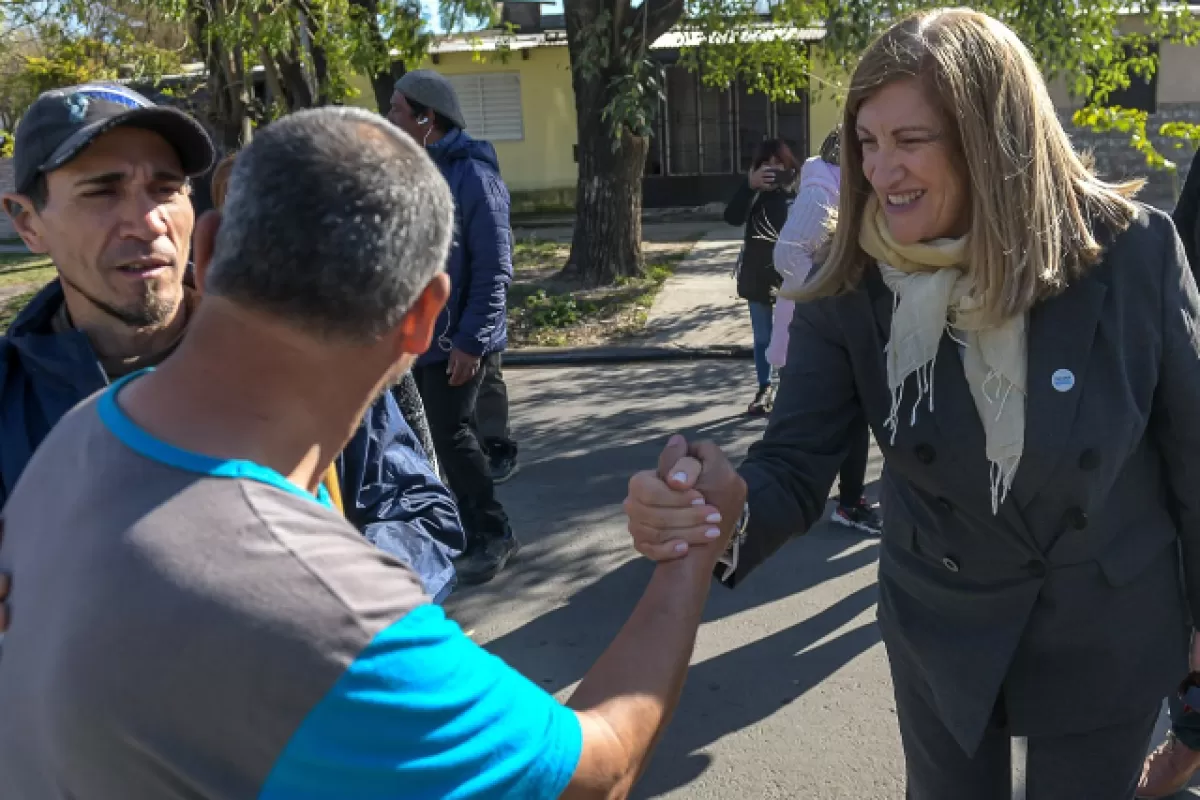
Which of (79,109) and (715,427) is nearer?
(79,109)

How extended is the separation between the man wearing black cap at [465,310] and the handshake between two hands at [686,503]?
2.79 metres

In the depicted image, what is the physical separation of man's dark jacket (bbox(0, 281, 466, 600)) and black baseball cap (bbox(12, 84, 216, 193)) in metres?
0.25

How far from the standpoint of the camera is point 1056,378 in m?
1.94

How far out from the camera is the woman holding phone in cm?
655

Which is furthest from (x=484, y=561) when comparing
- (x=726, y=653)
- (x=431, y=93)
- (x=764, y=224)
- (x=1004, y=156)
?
(x=1004, y=156)

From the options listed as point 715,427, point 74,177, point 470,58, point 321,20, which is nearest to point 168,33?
point 470,58

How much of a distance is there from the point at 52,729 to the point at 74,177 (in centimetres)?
128

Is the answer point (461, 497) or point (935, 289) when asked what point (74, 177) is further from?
point (461, 497)

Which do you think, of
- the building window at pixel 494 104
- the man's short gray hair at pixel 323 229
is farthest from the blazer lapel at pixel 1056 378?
the building window at pixel 494 104

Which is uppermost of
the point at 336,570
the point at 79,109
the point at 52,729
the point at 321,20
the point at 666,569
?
the point at 321,20

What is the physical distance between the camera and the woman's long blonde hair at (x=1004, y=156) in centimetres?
189

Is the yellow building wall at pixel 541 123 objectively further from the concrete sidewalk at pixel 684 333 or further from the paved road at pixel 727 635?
the paved road at pixel 727 635

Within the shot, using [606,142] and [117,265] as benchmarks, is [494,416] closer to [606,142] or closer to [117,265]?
[117,265]

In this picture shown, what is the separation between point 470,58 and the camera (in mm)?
19703
